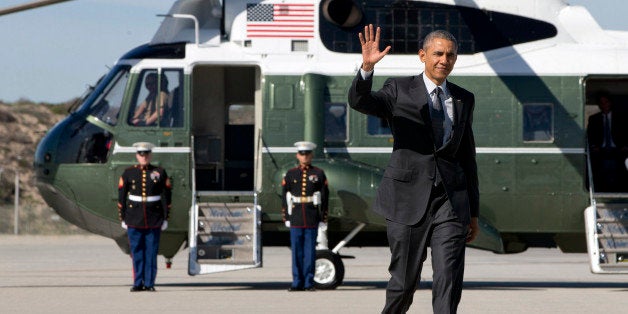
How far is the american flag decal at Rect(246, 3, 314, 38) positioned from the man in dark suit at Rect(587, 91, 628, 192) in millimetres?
3806

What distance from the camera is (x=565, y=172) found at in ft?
52.7

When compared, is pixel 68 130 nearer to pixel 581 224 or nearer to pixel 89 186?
pixel 89 186

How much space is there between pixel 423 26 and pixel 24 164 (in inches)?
1889

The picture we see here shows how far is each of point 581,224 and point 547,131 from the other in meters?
1.23

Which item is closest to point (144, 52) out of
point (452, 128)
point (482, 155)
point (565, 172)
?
point (482, 155)

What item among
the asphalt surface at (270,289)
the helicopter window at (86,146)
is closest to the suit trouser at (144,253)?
the asphalt surface at (270,289)

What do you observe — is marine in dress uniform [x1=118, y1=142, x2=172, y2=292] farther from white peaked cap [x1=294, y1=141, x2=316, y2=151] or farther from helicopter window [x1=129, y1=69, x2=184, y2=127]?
white peaked cap [x1=294, y1=141, x2=316, y2=151]

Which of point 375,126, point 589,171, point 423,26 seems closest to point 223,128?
point 375,126

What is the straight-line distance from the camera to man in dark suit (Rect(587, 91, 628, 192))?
16719 millimetres

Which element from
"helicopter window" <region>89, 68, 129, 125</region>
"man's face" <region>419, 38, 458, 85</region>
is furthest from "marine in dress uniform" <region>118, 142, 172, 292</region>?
"man's face" <region>419, 38, 458, 85</region>

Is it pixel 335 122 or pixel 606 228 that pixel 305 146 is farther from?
pixel 606 228

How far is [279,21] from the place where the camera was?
1616cm

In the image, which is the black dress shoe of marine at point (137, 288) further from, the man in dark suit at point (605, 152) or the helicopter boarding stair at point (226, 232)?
the man in dark suit at point (605, 152)

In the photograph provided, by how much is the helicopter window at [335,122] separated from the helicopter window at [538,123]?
219 cm
